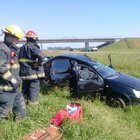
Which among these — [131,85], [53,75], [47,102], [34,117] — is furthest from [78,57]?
Result: [34,117]

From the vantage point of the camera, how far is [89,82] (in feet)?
31.9

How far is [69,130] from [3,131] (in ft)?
3.55

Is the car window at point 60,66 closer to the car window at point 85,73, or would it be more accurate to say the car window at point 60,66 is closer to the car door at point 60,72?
the car door at point 60,72

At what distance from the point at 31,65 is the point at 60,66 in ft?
6.76

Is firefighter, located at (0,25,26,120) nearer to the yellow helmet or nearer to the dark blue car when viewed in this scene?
the yellow helmet

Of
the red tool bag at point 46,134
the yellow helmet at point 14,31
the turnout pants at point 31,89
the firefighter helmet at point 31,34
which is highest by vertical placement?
the yellow helmet at point 14,31

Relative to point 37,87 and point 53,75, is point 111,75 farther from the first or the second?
point 37,87

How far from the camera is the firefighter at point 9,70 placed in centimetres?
612

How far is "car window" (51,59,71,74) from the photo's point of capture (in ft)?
34.2

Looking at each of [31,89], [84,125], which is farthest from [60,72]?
[84,125]

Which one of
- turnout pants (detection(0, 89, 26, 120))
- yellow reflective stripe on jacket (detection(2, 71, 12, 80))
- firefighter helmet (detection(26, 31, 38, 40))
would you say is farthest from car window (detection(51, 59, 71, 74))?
yellow reflective stripe on jacket (detection(2, 71, 12, 80))

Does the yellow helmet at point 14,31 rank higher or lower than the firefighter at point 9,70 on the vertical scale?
higher

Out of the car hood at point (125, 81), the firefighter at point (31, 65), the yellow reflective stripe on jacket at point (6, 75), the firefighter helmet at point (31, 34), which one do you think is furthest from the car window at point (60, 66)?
the yellow reflective stripe on jacket at point (6, 75)

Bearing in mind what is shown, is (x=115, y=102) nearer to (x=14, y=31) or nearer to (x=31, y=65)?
(x=31, y=65)
